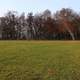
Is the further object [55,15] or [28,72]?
[55,15]

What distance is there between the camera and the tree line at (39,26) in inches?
3204

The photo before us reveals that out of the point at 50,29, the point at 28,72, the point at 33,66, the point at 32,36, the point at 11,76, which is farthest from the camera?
the point at 32,36

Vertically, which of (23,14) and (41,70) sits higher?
(23,14)

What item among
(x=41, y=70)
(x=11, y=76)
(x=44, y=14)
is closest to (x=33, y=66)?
(x=41, y=70)

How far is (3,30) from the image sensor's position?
279 ft

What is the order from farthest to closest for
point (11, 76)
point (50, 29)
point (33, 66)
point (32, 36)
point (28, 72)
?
1. point (32, 36)
2. point (50, 29)
3. point (33, 66)
4. point (28, 72)
5. point (11, 76)

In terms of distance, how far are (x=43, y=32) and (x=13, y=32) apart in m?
10.6

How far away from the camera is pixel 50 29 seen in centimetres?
8281

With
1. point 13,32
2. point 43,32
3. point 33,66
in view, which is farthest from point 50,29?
point 33,66

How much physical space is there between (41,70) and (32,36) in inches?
3027

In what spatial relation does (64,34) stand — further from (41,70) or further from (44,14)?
(41,70)

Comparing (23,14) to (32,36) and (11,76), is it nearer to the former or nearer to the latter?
(32,36)

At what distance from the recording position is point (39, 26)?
278 feet

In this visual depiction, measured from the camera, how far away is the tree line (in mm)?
81375
